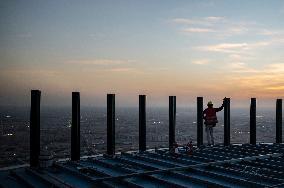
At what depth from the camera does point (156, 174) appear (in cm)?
1030

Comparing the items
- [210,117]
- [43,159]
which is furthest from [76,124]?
[210,117]

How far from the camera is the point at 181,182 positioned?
30.4ft

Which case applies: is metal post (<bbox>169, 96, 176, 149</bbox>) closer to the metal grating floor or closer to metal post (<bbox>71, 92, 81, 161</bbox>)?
the metal grating floor

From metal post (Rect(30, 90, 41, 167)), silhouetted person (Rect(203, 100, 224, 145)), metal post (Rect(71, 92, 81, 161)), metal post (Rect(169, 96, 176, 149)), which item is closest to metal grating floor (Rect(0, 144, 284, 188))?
metal post (Rect(30, 90, 41, 167))

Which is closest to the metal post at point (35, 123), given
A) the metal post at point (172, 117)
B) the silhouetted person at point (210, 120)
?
the metal post at point (172, 117)

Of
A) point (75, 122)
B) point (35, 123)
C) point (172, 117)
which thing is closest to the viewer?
point (35, 123)

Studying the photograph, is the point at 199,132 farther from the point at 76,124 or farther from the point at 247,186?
the point at 247,186

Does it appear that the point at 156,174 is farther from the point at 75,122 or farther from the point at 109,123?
the point at 109,123

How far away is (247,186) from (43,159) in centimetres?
696

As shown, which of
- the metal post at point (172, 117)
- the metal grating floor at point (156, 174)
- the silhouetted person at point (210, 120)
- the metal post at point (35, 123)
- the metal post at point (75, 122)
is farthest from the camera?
the silhouetted person at point (210, 120)

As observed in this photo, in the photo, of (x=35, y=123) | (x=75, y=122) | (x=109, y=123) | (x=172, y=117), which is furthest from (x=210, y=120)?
(x=35, y=123)

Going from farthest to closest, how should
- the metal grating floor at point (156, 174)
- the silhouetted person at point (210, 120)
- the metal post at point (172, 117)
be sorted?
1. the silhouetted person at point (210, 120)
2. the metal post at point (172, 117)
3. the metal grating floor at point (156, 174)

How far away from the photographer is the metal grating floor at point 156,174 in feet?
29.6

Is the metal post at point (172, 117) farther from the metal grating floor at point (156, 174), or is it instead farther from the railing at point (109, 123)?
the metal grating floor at point (156, 174)
